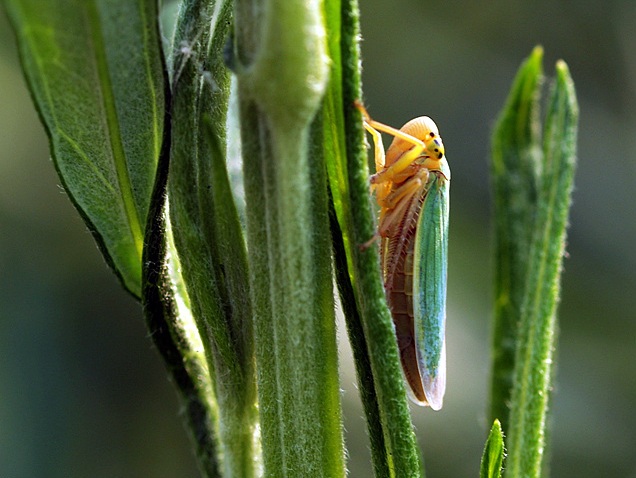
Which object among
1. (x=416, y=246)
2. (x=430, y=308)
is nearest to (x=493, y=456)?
(x=430, y=308)

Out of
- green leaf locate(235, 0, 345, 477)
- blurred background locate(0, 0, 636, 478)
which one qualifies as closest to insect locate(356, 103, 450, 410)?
green leaf locate(235, 0, 345, 477)

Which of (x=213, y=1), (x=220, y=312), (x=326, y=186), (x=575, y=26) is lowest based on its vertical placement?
(x=220, y=312)

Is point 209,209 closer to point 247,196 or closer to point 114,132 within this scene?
point 247,196

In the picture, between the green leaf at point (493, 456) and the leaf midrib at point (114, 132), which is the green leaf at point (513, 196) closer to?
the green leaf at point (493, 456)

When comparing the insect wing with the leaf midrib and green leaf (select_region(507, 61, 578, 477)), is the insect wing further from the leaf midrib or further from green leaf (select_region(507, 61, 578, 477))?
the leaf midrib

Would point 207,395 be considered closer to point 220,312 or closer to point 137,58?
point 220,312

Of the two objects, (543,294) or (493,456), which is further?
(543,294)

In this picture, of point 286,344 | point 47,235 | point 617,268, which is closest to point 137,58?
point 286,344
